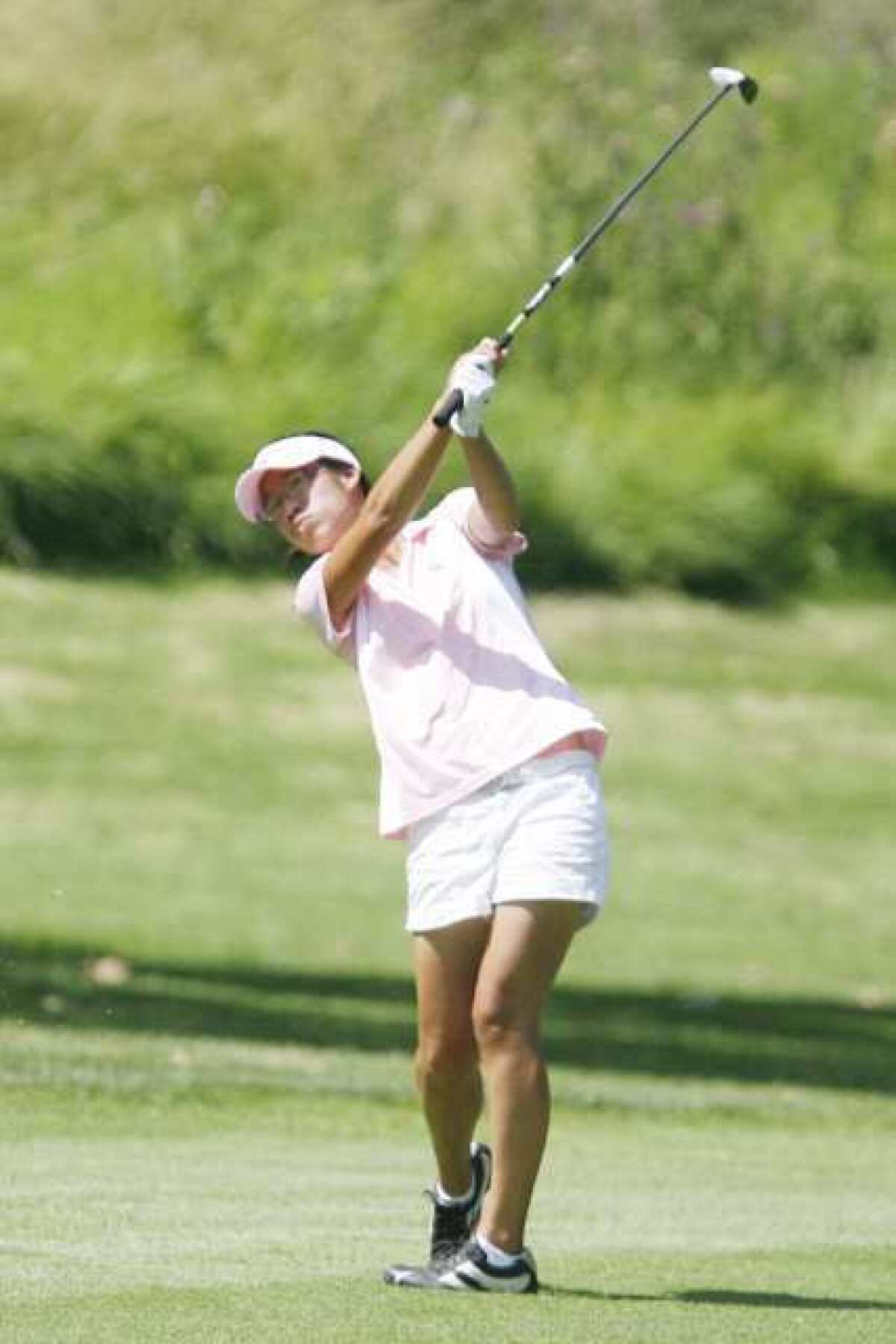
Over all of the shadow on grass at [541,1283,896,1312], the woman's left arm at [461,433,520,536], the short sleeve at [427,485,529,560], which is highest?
→ the woman's left arm at [461,433,520,536]

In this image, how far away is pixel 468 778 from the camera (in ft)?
23.0

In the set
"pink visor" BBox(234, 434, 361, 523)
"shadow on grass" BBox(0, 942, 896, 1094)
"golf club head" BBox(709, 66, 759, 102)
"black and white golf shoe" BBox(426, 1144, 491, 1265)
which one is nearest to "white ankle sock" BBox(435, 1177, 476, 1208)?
"black and white golf shoe" BBox(426, 1144, 491, 1265)

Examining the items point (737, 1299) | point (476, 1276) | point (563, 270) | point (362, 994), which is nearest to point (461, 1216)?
point (476, 1276)

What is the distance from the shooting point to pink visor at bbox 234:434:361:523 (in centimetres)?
721

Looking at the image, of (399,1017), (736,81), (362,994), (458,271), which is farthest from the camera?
(458,271)

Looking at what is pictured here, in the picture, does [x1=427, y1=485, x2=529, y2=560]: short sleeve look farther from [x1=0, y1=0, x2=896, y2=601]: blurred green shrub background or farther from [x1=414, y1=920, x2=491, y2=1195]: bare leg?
[x1=0, y1=0, x2=896, y2=601]: blurred green shrub background

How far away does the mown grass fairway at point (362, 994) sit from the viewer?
7.16 meters

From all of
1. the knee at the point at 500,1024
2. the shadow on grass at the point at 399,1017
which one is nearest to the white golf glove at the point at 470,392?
the knee at the point at 500,1024

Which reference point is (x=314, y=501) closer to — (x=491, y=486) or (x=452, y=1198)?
(x=491, y=486)

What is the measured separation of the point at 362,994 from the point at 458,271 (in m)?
11.5

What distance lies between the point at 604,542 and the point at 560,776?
17553mm

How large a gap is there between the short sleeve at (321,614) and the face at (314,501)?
2.5 inches

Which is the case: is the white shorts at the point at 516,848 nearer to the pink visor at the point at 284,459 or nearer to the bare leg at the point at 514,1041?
the bare leg at the point at 514,1041

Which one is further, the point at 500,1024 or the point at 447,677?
the point at 447,677
